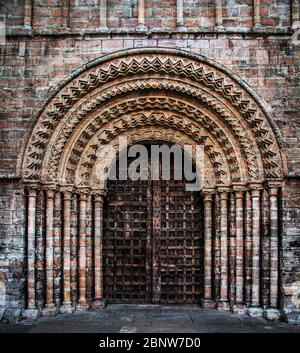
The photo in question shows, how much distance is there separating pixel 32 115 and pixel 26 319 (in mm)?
3916

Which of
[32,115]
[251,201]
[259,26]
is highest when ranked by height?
[259,26]

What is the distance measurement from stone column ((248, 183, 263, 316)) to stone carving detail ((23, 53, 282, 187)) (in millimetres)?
367

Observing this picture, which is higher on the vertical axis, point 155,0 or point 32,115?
point 155,0

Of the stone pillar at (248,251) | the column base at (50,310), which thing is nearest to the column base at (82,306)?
the column base at (50,310)

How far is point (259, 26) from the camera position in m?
9.58

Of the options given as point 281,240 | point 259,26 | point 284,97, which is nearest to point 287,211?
point 281,240

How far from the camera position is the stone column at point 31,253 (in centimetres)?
936

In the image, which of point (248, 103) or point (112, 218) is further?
point (112, 218)

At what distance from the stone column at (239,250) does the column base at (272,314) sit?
54cm

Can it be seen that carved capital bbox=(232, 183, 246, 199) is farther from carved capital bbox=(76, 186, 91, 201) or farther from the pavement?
carved capital bbox=(76, 186, 91, 201)

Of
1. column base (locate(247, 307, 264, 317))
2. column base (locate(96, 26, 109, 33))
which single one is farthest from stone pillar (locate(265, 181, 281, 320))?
column base (locate(96, 26, 109, 33))
